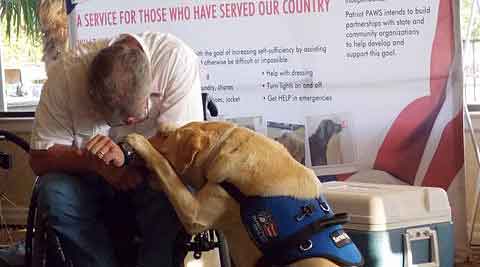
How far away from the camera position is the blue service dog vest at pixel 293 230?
1.67m

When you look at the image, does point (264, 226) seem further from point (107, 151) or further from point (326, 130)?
point (326, 130)

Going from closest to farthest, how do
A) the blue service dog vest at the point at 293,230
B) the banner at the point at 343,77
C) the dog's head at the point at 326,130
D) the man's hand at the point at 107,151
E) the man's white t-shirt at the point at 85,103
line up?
the blue service dog vest at the point at 293,230
the man's hand at the point at 107,151
the man's white t-shirt at the point at 85,103
the banner at the point at 343,77
the dog's head at the point at 326,130

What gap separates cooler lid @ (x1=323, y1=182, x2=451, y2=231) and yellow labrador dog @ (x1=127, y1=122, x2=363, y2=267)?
2.41 ft

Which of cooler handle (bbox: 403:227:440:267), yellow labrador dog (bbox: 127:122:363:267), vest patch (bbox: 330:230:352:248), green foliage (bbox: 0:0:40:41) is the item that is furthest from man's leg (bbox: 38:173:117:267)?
green foliage (bbox: 0:0:40:41)

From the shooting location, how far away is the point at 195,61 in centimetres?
238

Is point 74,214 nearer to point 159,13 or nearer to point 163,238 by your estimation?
point 163,238

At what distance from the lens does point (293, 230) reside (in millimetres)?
1673

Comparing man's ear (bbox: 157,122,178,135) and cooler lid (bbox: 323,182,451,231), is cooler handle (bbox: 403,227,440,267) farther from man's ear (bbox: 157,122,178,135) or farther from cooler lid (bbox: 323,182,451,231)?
man's ear (bbox: 157,122,178,135)

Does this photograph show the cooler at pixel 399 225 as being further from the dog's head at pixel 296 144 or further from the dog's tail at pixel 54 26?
the dog's tail at pixel 54 26

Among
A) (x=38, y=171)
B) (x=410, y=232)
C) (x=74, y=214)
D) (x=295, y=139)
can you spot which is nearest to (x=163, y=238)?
(x=74, y=214)

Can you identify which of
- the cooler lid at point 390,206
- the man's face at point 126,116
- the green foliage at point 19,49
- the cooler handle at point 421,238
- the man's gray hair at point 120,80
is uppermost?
the green foliage at point 19,49

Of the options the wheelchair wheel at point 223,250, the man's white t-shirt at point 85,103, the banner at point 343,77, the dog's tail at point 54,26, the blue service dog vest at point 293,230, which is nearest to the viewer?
the blue service dog vest at point 293,230

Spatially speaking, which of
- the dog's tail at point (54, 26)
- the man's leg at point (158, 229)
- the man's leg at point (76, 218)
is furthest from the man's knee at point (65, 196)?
the dog's tail at point (54, 26)

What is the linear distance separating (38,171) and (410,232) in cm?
118
